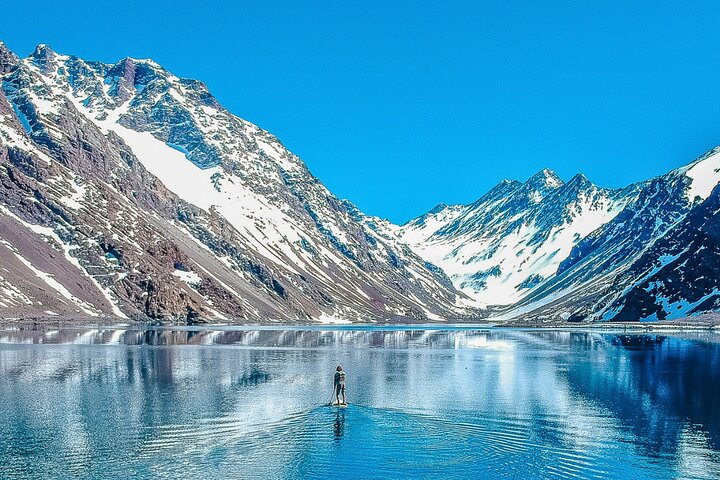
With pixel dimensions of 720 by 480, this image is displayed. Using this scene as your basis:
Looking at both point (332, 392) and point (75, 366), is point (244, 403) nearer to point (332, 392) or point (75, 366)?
point (332, 392)

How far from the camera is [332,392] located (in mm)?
69000

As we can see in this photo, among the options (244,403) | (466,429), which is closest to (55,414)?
(244,403)

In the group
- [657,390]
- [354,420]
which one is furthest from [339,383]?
[657,390]

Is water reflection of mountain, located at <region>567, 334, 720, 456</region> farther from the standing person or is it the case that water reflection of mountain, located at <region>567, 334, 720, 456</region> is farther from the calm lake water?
the standing person

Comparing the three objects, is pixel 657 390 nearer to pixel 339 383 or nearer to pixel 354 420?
pixel 339 383

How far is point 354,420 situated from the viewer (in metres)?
54.5

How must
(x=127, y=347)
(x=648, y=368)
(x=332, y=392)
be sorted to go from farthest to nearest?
(x=127, y=347) → (x=648, y=368) → (x=332, y=392)

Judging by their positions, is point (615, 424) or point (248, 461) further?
point (615, 424)

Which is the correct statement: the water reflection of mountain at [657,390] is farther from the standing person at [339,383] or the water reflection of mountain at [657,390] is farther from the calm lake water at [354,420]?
the standing person at [339,383]

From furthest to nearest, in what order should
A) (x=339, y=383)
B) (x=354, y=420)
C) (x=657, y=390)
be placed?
(x=657, y=390) → (x=339, y=383) → (x=354, y=420)

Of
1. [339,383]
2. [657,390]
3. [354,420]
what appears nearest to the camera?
[354,420]

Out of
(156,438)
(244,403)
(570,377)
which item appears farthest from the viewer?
(570,377)

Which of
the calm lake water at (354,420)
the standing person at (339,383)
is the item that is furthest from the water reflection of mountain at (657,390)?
the standing person at (339,383)

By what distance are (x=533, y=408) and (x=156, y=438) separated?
1180 inches
